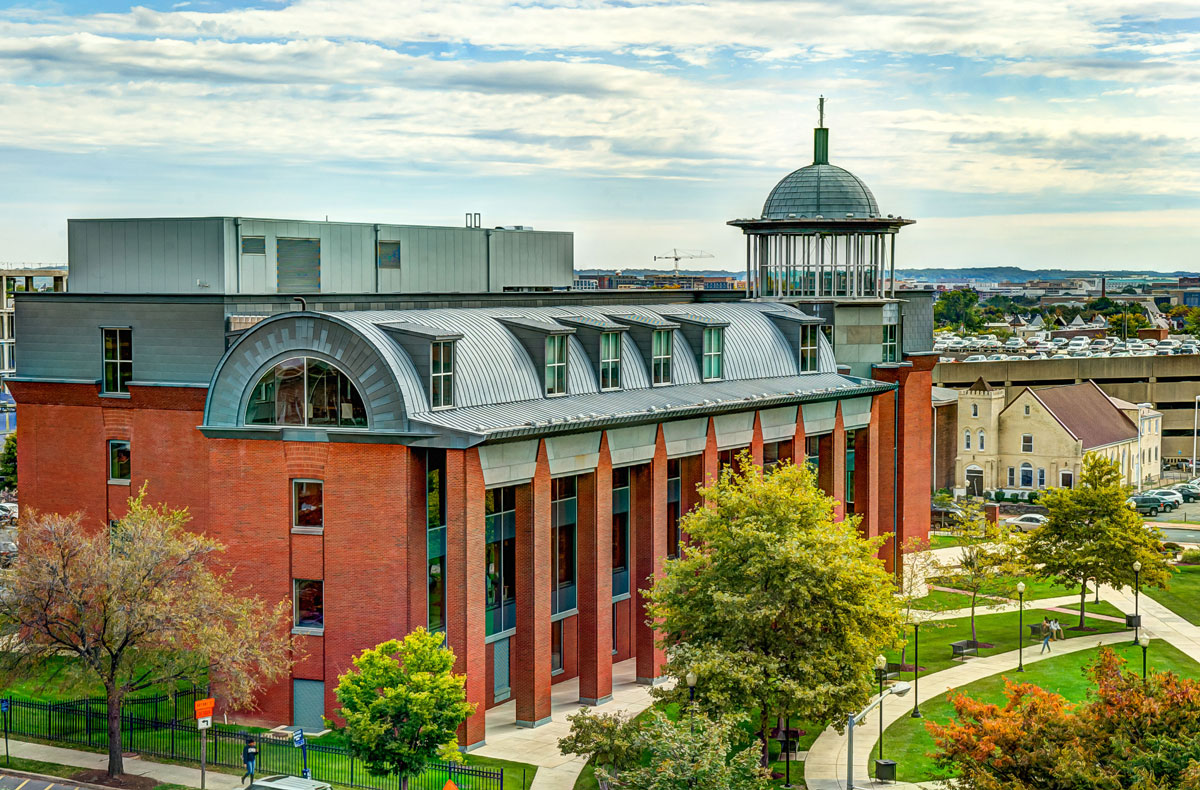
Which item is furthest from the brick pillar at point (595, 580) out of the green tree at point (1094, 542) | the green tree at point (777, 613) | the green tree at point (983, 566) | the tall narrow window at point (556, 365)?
the green tree at point (1094, 542)

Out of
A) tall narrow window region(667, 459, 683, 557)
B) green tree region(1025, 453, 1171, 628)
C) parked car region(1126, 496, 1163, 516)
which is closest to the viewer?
tall narrow window region(667, 459, 683, 557)

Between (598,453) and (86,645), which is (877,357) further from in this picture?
(86,645)

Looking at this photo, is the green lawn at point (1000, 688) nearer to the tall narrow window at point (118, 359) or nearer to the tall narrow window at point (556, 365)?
the tall narrow window at point (556, 365)

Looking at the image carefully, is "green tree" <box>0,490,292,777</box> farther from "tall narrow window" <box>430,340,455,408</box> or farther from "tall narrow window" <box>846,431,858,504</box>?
"tall narrow window" <box>846,431,858,504</box>

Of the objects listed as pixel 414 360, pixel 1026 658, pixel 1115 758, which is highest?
pixel 414 360

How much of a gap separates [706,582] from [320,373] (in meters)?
13.4

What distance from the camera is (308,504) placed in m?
47.8

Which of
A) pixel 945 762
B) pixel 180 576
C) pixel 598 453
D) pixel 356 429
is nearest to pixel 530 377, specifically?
pixel 598 453

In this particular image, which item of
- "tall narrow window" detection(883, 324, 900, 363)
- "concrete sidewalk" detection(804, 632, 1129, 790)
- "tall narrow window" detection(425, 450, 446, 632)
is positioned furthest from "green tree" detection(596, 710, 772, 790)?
"tall narrow window" detection(883, 324, 900, 363)

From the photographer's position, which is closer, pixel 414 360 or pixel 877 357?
pixel 414 360

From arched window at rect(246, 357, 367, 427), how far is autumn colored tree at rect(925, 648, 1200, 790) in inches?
807

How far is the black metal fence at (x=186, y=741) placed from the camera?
1724 inches

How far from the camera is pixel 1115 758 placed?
33.6 metres

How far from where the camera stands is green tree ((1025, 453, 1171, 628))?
218 feet
